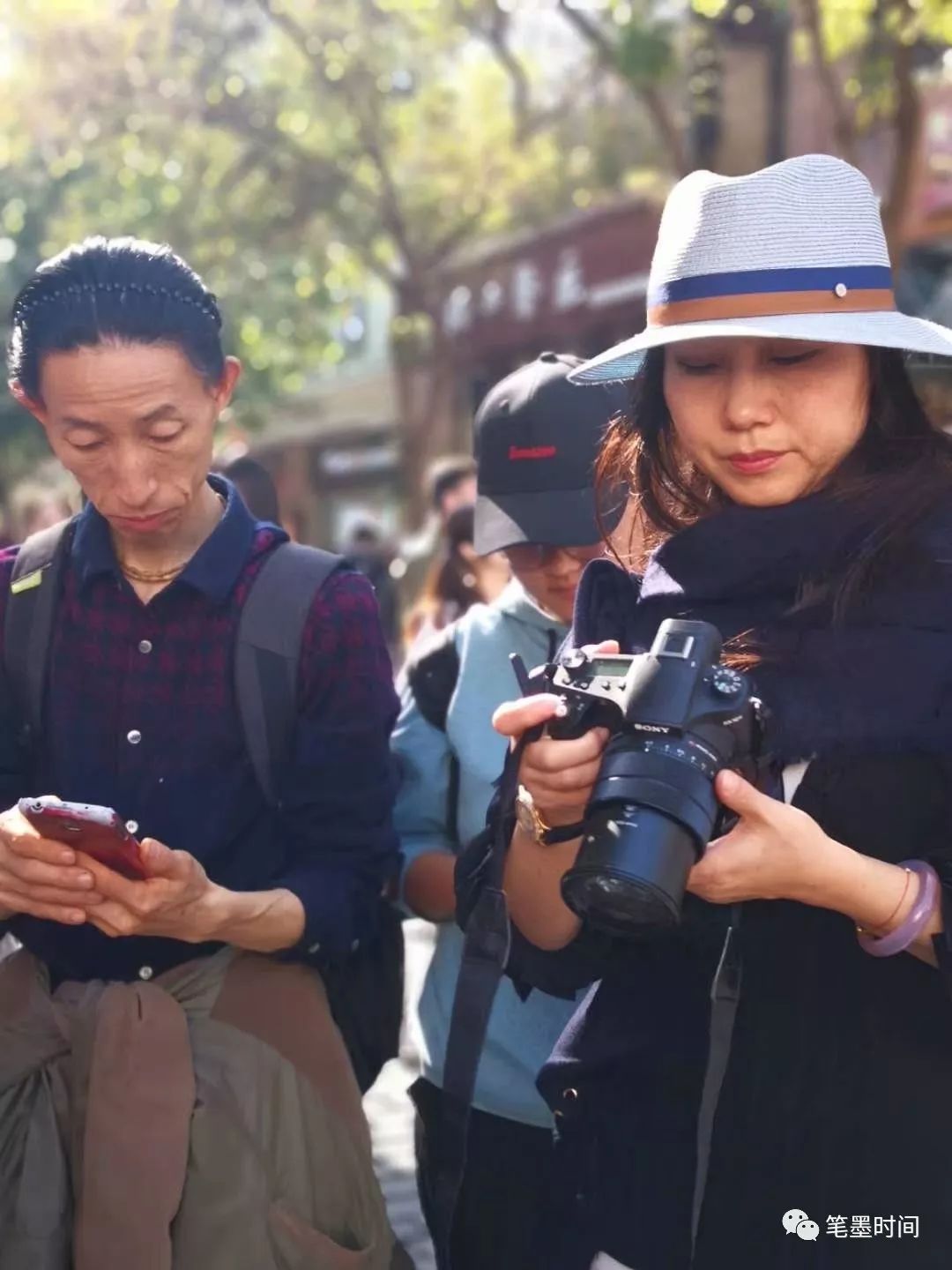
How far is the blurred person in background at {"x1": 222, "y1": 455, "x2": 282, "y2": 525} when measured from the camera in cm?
512

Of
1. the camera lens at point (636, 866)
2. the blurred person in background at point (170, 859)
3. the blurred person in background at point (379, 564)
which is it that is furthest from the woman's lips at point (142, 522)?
the blurred person in background at point (379, 564)

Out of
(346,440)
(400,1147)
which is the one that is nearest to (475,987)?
(400,1147)

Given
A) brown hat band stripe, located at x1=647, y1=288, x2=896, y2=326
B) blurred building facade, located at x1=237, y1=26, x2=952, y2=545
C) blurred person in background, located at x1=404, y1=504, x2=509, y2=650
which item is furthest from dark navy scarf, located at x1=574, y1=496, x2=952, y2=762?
blurred building facade, located at x1=237, y1=26, x2=952, y2=545

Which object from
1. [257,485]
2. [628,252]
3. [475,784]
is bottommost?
[475,784]

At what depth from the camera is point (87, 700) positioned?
236cm

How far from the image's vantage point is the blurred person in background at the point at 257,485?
5125mm

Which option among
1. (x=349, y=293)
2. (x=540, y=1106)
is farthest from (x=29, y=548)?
(x=349, y=293)

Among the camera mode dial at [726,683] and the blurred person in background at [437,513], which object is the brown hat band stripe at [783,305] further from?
the blurred person in background at [437,513]

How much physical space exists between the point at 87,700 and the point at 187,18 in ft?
46.7

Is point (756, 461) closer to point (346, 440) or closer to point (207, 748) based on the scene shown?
point (207, 748)

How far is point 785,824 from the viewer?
5.49 ft

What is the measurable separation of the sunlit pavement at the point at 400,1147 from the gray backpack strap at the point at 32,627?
1570 millimetres

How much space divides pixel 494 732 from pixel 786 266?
110 centimetres

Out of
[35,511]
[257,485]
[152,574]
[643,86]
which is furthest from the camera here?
[35,511]
